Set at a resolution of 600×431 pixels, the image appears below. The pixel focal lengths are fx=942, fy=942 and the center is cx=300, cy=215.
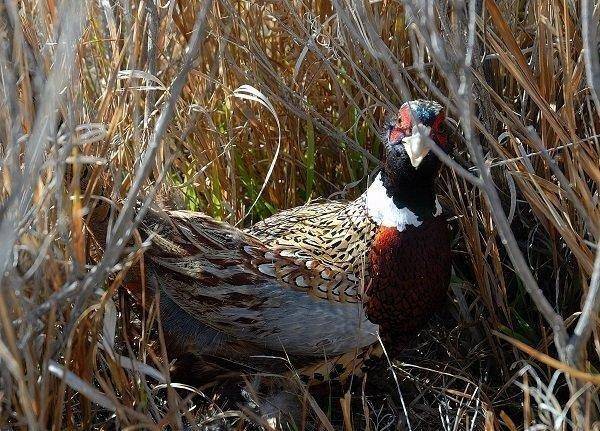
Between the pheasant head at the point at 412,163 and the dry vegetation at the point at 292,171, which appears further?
the pheasant head at the point at 412,163

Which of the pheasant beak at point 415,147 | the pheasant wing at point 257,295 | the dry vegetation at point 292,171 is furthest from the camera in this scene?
the pheasant wing at point 257,295

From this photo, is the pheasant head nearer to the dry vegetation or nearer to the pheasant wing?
the dry vegetation

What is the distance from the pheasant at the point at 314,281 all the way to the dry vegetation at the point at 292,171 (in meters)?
0.12

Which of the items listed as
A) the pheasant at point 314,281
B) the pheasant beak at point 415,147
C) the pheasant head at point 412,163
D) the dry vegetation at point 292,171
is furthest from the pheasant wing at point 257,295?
the pheasant beak at point 415,147

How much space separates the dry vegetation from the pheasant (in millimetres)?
A: 121

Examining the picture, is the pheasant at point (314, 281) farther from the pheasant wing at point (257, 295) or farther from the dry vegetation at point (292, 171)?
the dry vegetation at point (292, 171)

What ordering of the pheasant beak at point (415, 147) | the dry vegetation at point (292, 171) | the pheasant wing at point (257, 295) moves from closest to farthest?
the dry vegetation at point (292, 171)
the pheasant beak at point (415, 147)
the pheasant wing at point (257, 295)

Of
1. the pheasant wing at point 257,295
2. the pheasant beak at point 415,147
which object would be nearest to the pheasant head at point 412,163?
the pheasant beak at point 415,147

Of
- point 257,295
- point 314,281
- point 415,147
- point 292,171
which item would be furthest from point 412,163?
point 292,171

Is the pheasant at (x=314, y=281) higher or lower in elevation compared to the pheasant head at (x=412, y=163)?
lower

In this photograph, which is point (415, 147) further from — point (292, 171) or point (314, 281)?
point (292, 171)

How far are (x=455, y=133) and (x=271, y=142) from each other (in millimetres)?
608

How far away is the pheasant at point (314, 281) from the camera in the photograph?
243 centimetres

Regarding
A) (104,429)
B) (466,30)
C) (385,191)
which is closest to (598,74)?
(466,30)
